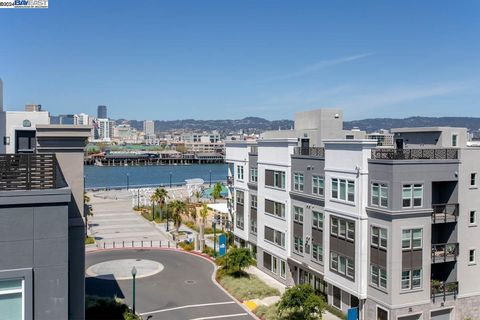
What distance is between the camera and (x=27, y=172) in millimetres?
8602

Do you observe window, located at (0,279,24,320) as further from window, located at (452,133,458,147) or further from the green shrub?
window, located at (452,133,458,147)

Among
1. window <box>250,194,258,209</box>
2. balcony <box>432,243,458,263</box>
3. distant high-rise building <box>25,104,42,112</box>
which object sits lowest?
balcony <box>432,243,458,263</box>

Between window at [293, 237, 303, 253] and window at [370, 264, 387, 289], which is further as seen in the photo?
window at [293, 237, 303, 253]

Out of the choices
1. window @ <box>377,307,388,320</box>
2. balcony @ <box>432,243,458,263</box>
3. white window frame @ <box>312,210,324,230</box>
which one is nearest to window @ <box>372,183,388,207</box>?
balcony @ <box>432,243,458,263</box>

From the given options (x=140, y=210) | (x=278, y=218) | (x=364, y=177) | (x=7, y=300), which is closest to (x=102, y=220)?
(x=140, y=210)

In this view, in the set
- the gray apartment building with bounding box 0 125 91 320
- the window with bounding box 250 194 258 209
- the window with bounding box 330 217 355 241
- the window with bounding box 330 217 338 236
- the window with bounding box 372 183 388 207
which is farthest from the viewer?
the window with bounding box 250 194 258 209

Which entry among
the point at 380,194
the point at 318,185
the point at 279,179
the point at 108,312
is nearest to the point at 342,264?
the point at 380,194

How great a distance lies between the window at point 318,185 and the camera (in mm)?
29203

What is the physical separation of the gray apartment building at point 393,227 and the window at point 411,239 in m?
0.05

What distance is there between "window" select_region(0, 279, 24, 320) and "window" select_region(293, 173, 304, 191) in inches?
→ 973

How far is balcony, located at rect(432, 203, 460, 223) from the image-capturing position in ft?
80.1

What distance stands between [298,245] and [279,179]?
5093mm

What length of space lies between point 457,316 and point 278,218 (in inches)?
528

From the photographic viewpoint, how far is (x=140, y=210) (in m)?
74.3
